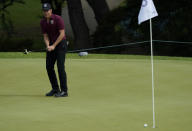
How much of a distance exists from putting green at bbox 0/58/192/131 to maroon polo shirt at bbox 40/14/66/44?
111cm

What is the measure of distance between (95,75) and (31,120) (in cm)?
506

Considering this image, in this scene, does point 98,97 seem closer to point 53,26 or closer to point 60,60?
point 60,60

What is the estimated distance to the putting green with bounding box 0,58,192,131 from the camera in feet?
27.8

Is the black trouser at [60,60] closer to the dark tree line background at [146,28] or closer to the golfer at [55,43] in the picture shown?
the golfer at [55,43]

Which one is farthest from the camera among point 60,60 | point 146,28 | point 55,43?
point 146,28

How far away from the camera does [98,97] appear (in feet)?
36.3

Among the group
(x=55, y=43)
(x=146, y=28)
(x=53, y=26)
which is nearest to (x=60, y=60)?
(x=55, y=43)

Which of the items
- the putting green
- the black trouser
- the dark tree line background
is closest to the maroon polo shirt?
the black trouser

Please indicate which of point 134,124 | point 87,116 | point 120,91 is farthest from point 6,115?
point 120,91

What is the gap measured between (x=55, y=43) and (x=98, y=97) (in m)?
1.26

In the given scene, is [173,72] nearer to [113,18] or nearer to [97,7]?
[113,18]

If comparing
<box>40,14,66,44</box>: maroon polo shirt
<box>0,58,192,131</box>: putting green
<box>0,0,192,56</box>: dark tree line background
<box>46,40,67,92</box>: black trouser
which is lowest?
<box>0,0,192,56</box>: dark tree line background

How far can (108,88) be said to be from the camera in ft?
40.0

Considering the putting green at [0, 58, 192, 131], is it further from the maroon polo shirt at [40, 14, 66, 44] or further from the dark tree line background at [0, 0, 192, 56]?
the dark tree line background at [0, 0, 192, 56]
